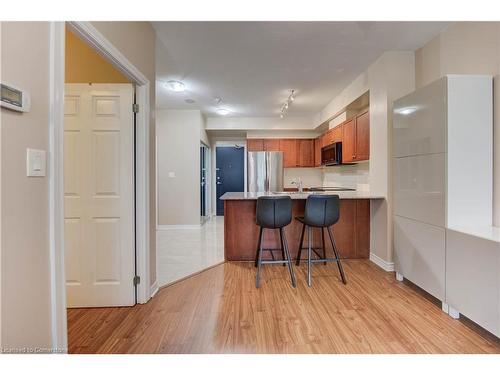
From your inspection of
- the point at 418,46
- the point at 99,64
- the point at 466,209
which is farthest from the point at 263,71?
the point at 466,209

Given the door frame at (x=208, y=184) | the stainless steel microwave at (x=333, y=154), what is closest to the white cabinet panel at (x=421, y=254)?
the stainless steel microwave at (x=333, y=154)

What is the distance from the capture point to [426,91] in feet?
7.62

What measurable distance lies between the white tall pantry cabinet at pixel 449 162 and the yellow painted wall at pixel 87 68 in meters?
2.63

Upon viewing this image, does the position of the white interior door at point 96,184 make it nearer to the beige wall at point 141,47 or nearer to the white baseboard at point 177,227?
the beige wall at point 141,47

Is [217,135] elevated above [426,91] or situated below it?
above

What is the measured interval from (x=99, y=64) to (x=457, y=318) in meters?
3.53

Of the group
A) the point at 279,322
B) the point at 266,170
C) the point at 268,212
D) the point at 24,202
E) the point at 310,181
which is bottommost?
the point at 279,322

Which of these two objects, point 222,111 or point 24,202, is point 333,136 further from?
point 24,202

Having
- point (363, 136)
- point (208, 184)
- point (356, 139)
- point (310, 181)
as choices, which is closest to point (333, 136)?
point (356, 139)

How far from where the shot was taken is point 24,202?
A: 1.10 metres

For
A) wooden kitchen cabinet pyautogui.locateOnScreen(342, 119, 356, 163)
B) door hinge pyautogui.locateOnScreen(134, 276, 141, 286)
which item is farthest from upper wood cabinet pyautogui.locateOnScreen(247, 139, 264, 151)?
door hinge pyautogui.locateOnScreen(134, 276, 141, 286)

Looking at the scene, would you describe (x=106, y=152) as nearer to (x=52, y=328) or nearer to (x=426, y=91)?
(x=52, y=328)

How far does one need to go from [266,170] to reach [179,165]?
6.44 ft

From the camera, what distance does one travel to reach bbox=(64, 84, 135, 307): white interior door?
2.22 m
